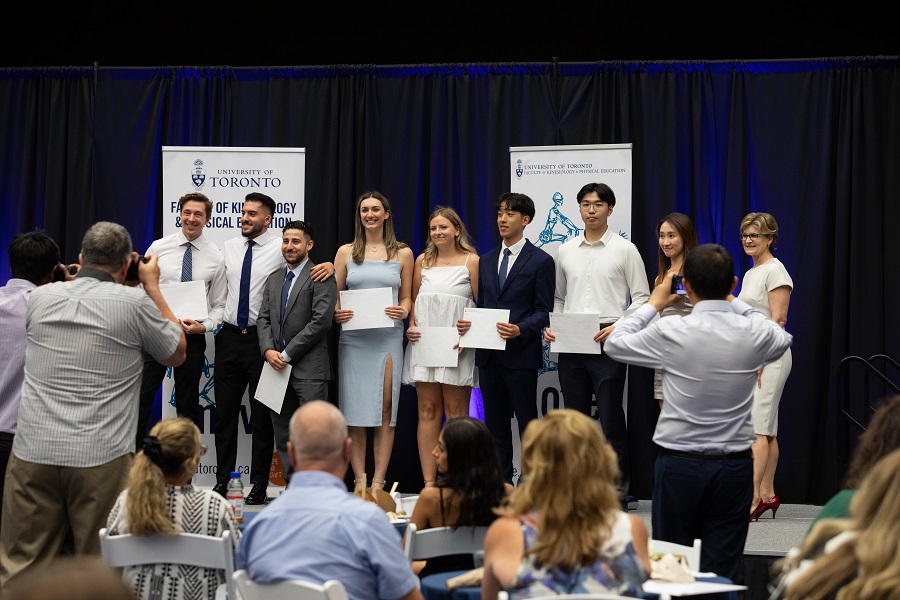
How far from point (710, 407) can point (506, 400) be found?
109 inches

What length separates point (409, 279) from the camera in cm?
676

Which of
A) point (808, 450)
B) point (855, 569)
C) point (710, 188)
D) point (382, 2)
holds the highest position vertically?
point (382, 2)

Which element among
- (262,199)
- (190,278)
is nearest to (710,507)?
(262,199)

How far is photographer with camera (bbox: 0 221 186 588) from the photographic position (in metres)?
3.72

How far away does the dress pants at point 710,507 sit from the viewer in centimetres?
385

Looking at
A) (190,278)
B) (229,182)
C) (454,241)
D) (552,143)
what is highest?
(552,143)

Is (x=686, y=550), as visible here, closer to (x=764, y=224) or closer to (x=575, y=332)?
(x=575, y=332)

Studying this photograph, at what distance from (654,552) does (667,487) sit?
54 cm

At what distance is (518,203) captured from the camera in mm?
6492

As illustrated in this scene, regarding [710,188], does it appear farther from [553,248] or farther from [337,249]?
[337,249]

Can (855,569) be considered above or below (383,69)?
below

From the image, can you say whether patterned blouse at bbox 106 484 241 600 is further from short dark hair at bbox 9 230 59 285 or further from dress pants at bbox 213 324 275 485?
dress pants at bbox 213 324 275 485

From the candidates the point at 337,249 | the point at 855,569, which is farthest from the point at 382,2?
the point at 855,569

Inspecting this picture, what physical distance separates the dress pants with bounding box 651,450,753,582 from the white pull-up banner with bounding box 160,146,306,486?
156 inches
